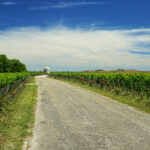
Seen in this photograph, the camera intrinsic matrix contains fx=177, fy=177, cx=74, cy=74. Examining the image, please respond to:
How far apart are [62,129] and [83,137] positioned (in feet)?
4.59

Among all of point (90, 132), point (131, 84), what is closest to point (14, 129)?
point (90, 132)

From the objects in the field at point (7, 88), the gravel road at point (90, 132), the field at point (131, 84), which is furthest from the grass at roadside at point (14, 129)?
the field at point (131, 84)

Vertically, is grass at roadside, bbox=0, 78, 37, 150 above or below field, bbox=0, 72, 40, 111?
below

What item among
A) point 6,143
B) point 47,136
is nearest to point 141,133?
point 47,136

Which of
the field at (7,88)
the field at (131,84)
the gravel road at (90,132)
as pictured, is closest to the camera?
the gravel road at (90,132)

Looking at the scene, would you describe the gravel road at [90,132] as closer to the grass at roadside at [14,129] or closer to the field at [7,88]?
the grass at roadside at [14,129]

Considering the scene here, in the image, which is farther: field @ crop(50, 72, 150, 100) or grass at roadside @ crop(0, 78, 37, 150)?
field @ crop(50, 72, 150, 100)

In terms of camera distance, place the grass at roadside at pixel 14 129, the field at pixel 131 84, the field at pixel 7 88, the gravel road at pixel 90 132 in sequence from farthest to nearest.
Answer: the field at pixel 131 84
the field at pixel 7 88
the grass at roadside at pixel 14 129
the gravel road at pixel 90 132

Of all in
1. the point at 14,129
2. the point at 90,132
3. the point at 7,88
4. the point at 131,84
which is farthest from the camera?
the point at 131,84

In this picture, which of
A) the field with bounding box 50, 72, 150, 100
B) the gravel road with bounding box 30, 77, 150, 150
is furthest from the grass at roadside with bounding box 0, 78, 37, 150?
the field with bounding box 50, 72, 150, 100

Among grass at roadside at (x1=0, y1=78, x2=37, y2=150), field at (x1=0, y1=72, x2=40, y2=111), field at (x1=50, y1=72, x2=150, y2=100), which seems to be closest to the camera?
grass at roadside at (x1=0, y1=78, x2=37, y2=150)

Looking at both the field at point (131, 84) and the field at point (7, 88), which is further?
A: the field at point (131, 84)

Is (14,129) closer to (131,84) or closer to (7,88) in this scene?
(7,88)

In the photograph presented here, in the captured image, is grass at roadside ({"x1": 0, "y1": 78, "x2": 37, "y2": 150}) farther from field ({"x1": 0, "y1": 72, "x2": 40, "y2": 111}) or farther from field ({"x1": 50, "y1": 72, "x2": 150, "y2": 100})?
field ({"x1": 50, "y1": 72, "x2": 150, "y2": 100})
